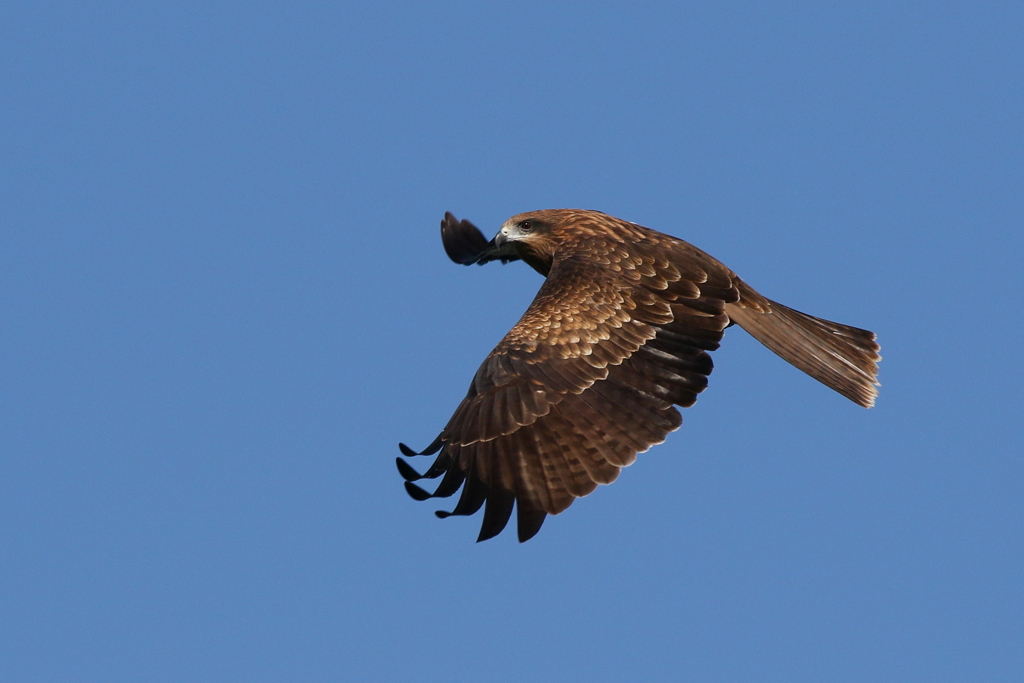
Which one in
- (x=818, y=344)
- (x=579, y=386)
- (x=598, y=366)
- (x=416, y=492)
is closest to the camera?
(x=416, y=492)

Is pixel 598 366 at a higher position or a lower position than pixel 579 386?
higher

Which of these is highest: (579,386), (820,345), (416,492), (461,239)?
(461,239)

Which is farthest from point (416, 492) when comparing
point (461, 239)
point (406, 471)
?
point (461, 239)

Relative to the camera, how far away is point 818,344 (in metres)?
9.30

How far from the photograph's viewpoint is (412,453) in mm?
7918

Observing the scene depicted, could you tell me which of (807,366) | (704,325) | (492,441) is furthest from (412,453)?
(807,366)

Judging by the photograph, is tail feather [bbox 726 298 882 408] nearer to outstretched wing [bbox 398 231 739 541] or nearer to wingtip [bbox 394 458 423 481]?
outstretched wing [bbox 398 231 739 541]

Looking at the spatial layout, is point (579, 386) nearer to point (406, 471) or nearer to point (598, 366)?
point (598, 366)

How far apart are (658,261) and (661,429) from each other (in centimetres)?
170

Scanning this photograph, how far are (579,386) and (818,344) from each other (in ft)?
7.37

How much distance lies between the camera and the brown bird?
769cm

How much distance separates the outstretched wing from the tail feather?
0.28 m

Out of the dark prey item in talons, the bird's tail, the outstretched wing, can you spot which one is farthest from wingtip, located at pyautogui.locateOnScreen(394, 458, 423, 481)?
the dark prey item in talons

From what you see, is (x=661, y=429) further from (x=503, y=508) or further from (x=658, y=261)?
(x=658, y=261)
